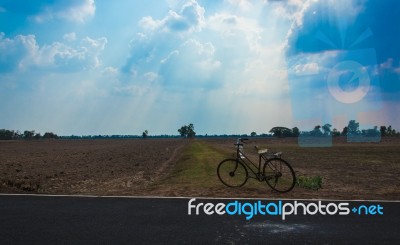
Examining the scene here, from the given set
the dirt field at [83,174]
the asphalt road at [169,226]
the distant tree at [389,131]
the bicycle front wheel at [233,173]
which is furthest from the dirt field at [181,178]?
the distant tree at [389,131]

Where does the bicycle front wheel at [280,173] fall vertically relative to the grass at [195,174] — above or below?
above

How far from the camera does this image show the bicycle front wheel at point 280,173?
11.6 meters

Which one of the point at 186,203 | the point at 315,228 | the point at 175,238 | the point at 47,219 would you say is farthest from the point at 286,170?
the point at 47,219

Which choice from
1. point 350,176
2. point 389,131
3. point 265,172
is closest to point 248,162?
point 265,172

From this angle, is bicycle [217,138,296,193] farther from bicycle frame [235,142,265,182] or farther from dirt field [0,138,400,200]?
dirt field [0,138,400,200]

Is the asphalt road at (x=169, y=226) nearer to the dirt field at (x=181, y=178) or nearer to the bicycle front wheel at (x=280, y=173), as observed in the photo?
the bicycle front wheel at (x=280, y=173)

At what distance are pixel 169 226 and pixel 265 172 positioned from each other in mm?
5339

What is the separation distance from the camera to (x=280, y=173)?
1173cm

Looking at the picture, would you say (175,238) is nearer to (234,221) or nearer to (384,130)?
(234,221)

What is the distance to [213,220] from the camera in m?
7.97

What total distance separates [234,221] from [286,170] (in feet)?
14.2

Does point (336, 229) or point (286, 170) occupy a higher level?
point (286, 170)

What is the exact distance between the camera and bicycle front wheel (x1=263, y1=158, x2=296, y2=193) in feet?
38.1

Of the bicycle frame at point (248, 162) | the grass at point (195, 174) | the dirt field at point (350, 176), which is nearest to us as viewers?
the dirt field at point (350, 176)
